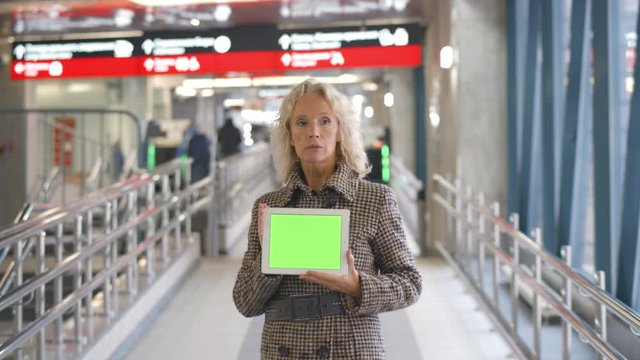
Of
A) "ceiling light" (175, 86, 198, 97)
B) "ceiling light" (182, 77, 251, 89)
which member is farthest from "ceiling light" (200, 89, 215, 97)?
"ceiling light" (182, 77, 251, 89)

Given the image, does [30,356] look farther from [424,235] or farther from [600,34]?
[424,235]

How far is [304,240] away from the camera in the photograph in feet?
6.46

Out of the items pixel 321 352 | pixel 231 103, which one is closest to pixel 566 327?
pixel 321 352

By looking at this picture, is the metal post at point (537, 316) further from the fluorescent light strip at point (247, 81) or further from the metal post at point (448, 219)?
the fluorescent light strip at point (247, 81)

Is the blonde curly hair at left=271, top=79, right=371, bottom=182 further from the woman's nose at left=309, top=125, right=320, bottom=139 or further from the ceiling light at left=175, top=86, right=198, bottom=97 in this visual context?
the ceiling light at left=175, top=86, right=198, bottom=97

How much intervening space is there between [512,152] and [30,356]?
4.54 meters

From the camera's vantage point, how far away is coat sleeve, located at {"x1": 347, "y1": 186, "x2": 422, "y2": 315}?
205 centimetres

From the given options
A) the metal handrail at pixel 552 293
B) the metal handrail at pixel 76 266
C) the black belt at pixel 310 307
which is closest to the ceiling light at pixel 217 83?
the metal handrail at pixel 76 266

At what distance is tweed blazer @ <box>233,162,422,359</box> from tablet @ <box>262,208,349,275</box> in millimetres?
87

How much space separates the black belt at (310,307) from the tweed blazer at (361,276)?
0.02 metres

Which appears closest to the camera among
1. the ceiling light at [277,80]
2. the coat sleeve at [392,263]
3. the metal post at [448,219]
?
the coat sleeve at [392,263]

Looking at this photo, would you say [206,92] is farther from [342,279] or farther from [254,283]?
[342,279]

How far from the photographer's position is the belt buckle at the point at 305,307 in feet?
6.74

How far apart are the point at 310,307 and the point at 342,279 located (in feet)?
0.48
